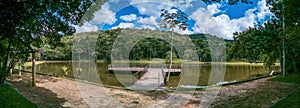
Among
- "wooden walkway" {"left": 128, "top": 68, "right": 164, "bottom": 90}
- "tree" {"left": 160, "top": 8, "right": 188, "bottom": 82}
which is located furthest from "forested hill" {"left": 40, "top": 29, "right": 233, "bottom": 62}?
"wooden walkway" {"left": 128, "top": 68, "right": 164, "bottom": 90}

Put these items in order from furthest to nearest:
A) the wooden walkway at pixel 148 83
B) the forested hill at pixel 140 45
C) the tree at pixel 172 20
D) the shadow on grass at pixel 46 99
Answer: the forested hill at pixel 140 45
the tree at pixel 172 20
the wooden walkway at pixel 148 83
the shadow on grass at pixel 46 99

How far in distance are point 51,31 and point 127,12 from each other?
3845 mm

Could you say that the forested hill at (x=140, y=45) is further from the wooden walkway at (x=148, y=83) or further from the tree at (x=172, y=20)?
the wooden walkway at (x=148, y=83)

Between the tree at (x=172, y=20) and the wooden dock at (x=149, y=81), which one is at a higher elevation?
the tree at (x=172, y=20)

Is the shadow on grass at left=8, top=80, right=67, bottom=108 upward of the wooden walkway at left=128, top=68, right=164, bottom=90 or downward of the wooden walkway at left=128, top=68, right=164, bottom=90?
upward

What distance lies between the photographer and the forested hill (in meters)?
13.9

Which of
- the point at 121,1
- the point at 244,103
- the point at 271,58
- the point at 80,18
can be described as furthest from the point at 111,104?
the point at 271,58

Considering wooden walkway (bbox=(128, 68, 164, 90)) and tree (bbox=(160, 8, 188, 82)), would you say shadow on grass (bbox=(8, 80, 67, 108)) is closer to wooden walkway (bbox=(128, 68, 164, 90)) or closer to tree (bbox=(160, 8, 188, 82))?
wooden walkway (bbox=(128, 68, 164, 90))

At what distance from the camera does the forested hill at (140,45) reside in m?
13.9

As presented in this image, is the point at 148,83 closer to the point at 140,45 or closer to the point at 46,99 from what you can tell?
the point at 46,99

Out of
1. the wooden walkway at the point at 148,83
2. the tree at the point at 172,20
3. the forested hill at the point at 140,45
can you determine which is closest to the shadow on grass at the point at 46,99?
the forested hill at the point at 140,45

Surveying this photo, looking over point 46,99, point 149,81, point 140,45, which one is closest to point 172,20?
point 149,81

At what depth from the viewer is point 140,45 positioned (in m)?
29.0

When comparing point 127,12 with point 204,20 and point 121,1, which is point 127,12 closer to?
point 121,1
